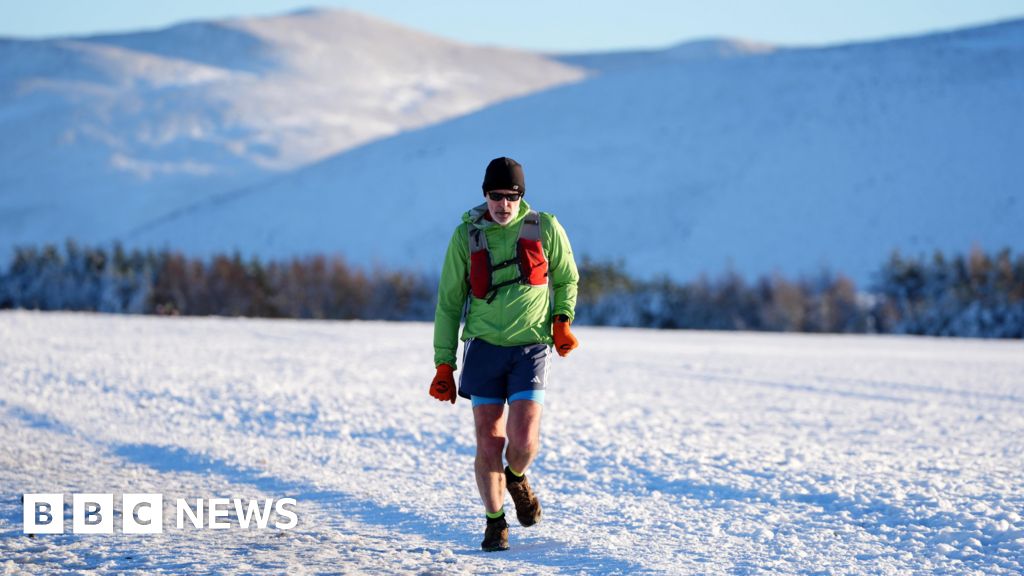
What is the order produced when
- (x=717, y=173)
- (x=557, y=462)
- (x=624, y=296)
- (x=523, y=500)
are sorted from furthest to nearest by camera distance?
(x=717, y=173)
(x=624, y=296)
(x=557, y=462)
(x=523, y=500)

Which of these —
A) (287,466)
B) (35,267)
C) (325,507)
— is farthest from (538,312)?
(35,267)

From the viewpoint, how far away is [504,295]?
5.81m

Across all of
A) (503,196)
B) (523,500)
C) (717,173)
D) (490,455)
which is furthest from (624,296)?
(717,173)

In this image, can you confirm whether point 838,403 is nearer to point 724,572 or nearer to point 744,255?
point 724,572

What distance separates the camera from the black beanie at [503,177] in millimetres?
5723

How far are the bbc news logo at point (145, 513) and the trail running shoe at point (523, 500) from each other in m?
1.28

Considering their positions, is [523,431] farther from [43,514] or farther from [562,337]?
[43,514]

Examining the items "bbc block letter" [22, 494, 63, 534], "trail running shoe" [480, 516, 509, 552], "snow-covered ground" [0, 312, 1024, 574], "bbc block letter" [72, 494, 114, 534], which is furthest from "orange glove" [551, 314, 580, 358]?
"bbc block letter" [22, 494, 63, 534]

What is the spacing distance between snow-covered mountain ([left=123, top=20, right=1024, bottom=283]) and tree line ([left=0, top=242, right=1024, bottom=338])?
17284 millimetres

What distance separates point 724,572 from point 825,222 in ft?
184

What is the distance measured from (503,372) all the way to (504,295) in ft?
1.25

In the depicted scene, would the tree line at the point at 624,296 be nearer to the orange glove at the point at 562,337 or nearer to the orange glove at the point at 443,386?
the orange glove at the point at 443,386

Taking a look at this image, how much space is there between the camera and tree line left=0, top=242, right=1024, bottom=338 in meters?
31.9

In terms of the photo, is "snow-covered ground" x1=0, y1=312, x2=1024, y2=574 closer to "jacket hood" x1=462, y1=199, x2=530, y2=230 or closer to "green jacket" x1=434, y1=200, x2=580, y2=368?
"green jacket" x1=434, y1=200, x2=580, y2=368
